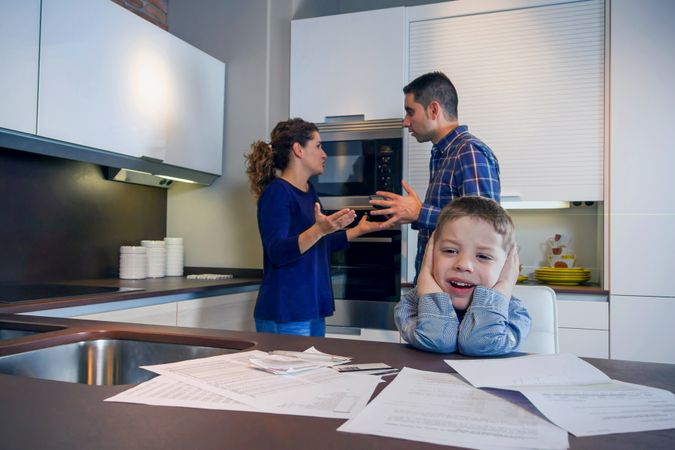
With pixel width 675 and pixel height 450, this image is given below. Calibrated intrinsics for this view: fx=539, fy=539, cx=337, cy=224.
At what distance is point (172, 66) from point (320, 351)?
2141mm

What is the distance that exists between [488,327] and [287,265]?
122cm

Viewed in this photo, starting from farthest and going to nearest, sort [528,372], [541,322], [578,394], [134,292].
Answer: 1. [134,292]
2. [541,322]
3. [528,372]
4. [578,394]

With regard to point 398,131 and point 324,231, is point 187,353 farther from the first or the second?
point 398,131

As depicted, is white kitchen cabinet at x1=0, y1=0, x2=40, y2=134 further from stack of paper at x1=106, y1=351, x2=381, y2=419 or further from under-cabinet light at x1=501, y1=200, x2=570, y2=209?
under-cabinet light at x1=501, y1=200, x2=570, y2=209

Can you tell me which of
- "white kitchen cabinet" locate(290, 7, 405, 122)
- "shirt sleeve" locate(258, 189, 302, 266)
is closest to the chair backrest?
"shirt sleeve" locate(258, 189, 302, 266)

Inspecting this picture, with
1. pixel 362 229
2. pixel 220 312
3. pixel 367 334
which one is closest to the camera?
pixel 362 229

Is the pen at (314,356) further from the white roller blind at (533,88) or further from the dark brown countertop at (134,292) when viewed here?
the white roller blind at (533,88)

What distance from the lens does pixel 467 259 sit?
1.13 m

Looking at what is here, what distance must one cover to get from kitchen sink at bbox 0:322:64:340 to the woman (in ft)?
3.17

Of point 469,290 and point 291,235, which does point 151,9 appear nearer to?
point 291,235

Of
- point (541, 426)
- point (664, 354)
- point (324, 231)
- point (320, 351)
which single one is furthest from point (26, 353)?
point (664, 354)

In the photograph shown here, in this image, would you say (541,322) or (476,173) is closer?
(541,322)

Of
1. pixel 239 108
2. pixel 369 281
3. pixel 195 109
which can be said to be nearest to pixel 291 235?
pixel 369 281

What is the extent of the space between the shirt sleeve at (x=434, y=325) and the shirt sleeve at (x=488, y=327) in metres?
0.02
